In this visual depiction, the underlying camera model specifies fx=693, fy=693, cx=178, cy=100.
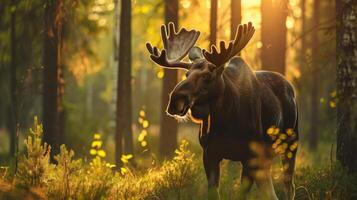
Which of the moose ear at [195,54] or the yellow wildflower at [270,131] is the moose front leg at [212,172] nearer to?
the yellow wildflower at [270,131]

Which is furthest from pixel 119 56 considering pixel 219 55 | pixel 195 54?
pixel 219 55

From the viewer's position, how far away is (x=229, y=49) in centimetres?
829

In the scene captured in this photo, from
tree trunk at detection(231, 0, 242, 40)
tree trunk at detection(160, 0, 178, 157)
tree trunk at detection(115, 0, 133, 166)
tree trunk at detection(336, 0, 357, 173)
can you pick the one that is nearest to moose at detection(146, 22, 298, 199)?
tree trunk at detection(336, 0, 357, 173)

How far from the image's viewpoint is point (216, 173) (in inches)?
340

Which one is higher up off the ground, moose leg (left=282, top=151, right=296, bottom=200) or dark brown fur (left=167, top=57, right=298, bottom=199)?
A: dark brown fur (left=167, top=57, right=298, bottom=199)

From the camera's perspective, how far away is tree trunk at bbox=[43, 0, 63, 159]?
44.9 feet

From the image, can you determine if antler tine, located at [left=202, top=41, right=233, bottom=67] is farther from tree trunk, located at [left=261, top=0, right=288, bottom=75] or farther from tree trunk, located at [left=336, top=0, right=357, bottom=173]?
tree trunk, located at [left=261, top=0, right=288, bottom=75]

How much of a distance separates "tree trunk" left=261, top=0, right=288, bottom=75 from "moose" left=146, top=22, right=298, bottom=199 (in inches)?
210

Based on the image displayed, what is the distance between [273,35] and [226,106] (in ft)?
21.4

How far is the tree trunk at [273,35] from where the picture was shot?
47.7ft

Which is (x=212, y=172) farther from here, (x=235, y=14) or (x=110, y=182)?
(x=235, y=14)

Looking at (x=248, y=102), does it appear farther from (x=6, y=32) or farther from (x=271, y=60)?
(x=6, y=32)

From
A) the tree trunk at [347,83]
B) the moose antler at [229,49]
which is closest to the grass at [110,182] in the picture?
the tree trunk at [347,83]

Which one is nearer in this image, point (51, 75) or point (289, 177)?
point (289, 177)
